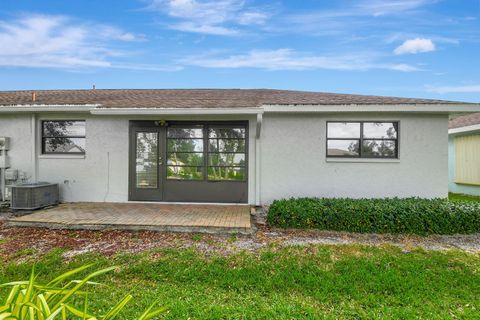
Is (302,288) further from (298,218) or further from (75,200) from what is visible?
(75,200)

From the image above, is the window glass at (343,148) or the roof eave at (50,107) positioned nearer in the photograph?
the roof eave at (50,107)

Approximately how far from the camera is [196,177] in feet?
25.6

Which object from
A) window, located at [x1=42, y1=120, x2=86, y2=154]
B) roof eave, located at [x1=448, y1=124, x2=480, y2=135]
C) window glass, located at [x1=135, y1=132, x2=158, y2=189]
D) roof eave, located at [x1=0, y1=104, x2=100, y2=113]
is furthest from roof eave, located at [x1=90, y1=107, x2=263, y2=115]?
roof eave, located at [x1=448, y1=124, x2=480, y2=135]

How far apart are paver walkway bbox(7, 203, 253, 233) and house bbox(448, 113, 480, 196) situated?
10886mm

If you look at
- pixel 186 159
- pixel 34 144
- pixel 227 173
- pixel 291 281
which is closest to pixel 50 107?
pixel 34 144

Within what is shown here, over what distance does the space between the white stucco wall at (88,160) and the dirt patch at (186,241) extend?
7.87 feet

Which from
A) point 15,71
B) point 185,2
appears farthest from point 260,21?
point 15,71

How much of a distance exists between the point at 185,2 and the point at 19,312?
10577mm

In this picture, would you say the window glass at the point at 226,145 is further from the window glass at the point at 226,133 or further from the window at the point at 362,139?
the window at the point at 362,139

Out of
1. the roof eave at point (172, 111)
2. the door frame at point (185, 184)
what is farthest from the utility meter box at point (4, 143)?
the door frame at point (185, 184)

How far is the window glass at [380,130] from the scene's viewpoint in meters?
7.40

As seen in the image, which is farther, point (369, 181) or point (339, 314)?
point (369, 181)

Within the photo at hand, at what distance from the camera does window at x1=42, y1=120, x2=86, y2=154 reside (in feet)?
26.2

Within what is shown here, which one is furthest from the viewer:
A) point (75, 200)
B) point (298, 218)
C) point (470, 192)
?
point (470, 192)
